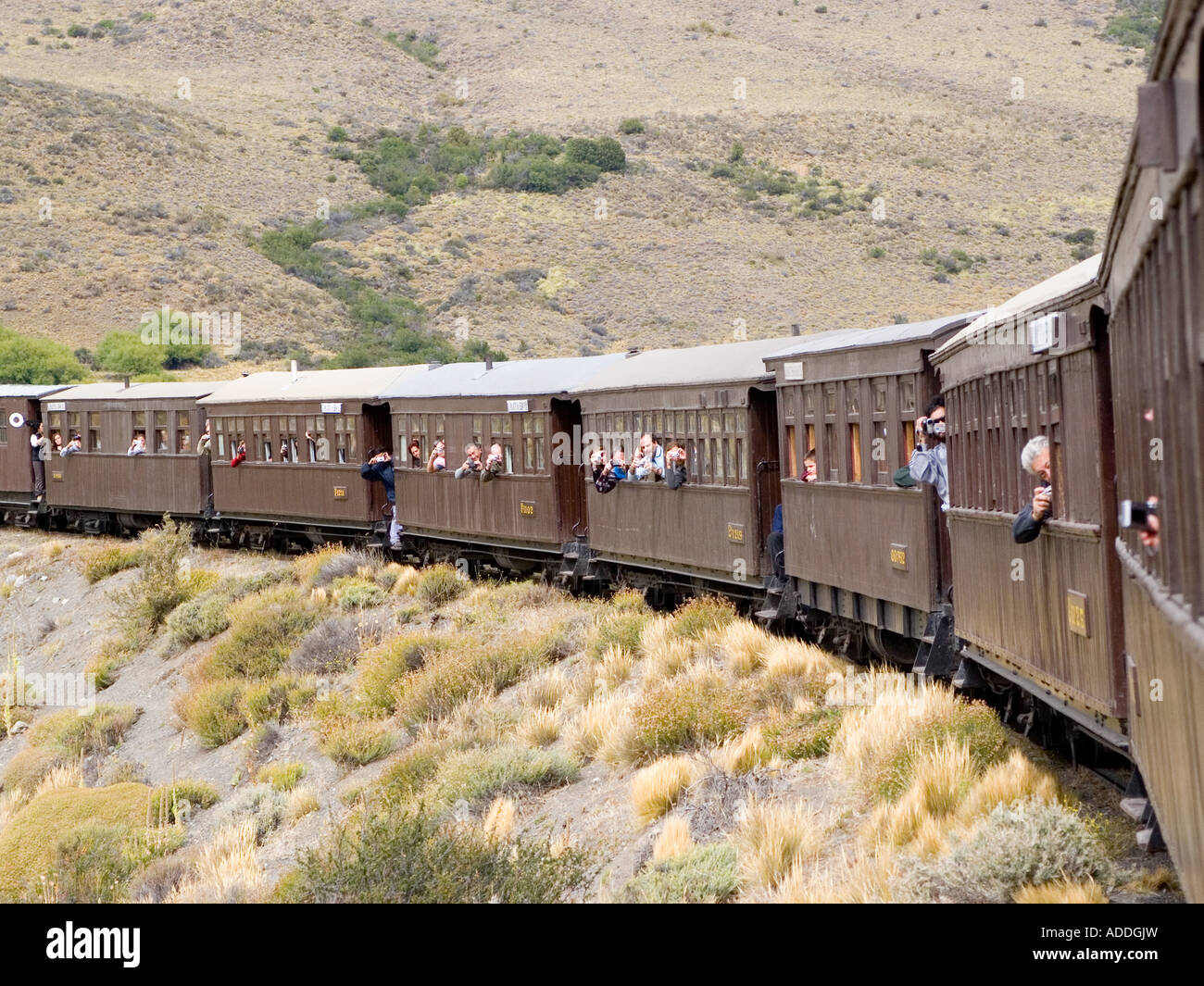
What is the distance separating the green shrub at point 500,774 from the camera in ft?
43.1

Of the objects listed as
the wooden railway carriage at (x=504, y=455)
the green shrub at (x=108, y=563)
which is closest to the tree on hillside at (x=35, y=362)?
the green shrub at (x=108, y=563)

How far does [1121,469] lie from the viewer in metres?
6.65

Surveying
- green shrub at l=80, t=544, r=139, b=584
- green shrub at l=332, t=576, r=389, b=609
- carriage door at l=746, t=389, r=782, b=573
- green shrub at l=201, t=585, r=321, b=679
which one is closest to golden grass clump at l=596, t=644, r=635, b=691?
carriage door at l=746, t=389, r=782, b=573

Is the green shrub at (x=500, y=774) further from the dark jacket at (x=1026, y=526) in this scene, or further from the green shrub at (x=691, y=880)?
the dark jacket at (x=1026, y=526)

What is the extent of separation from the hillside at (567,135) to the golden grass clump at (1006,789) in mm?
57082

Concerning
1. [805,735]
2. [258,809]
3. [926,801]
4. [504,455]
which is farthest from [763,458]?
[926,801]

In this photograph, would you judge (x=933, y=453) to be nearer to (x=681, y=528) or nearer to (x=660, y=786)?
(x=660, y=786)

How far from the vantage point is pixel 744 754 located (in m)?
12.1

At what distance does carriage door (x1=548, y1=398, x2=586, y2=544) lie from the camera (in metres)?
22.8

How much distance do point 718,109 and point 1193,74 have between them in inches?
3735

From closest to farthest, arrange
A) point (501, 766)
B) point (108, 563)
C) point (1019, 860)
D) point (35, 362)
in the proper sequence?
point (1019, 860), point (501, 766), point (108, 563), point (35, 362)

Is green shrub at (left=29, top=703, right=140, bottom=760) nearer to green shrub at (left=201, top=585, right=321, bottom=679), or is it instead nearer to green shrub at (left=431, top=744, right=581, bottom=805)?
green shrub at (left=201, top=585, right=321, bottom=679)

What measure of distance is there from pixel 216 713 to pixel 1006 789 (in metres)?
12.9

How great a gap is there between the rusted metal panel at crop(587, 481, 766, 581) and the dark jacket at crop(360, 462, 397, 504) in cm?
649
